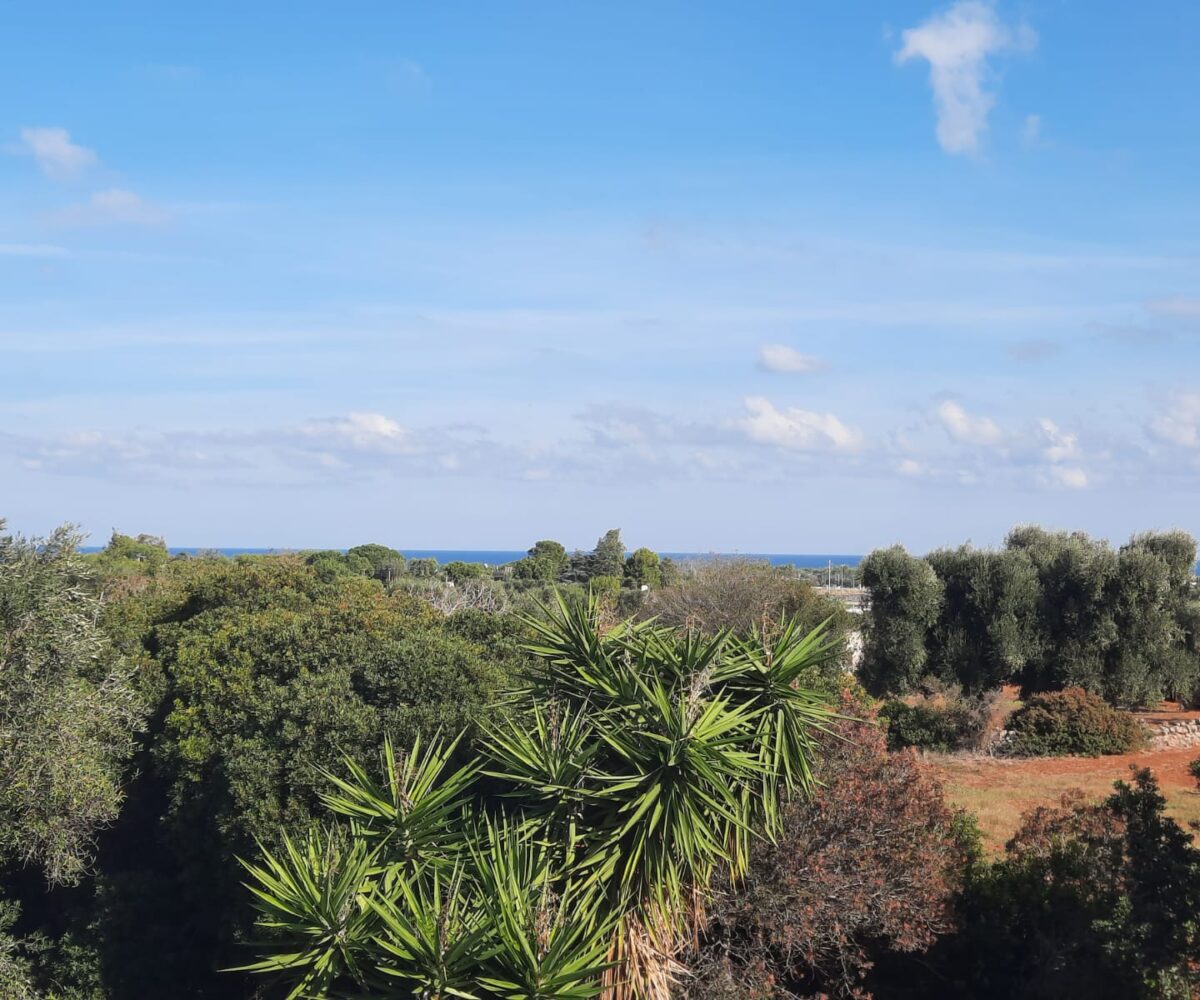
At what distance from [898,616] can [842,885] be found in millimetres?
20935

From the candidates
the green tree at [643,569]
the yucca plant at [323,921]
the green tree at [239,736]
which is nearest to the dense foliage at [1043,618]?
the green tree at [239,736]

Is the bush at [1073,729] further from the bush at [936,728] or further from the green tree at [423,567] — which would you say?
the green tree at [423,567]

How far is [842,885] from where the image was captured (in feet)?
31.9

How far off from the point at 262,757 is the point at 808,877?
721cm

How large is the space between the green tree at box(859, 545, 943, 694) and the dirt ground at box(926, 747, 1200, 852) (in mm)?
5873

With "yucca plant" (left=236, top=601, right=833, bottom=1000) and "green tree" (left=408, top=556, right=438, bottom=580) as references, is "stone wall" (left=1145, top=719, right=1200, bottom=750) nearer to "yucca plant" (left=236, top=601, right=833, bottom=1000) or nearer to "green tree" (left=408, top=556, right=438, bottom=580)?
"yucca plant" (left=236, top=601, right=833, bottom=1000)

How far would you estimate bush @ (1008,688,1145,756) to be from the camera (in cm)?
2380

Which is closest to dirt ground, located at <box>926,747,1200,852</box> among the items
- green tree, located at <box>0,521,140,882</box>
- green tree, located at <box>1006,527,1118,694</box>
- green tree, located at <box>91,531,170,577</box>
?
green tree, located at <box>1006,527,1118,694</box>

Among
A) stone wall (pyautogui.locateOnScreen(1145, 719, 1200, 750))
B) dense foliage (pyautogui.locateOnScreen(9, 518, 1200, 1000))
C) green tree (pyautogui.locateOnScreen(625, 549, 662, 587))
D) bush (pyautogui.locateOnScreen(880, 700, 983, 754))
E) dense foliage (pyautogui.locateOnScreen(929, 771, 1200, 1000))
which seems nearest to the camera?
dense foliage (pyautogui.locateOnScreen(9, 518, 1200, 1000))

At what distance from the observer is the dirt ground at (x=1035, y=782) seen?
16375mm

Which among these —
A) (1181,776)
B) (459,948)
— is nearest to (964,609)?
(1181,776)

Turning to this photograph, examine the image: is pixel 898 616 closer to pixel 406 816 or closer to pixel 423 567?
pixel 406 816

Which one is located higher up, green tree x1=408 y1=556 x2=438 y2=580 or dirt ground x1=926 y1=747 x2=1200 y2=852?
green tree x1=408 y1=556 x2=438 y2=580

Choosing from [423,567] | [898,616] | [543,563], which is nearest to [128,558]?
[423,567]
